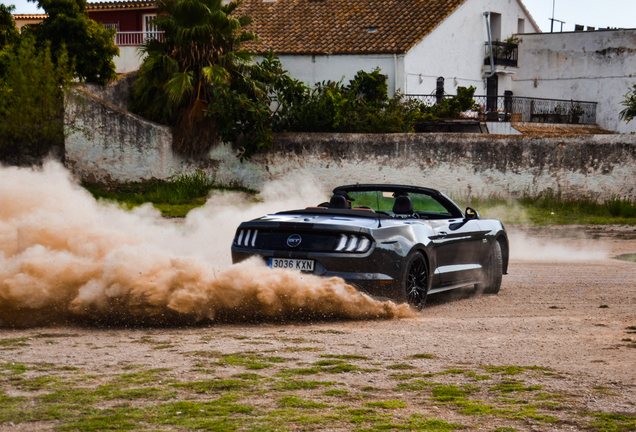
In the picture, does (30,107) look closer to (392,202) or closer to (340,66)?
(340,66)

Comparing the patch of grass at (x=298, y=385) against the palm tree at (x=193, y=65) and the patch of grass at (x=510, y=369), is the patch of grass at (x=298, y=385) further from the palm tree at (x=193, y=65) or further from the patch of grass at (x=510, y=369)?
the palm tree at (x=193, y=65)

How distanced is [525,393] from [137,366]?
2.63 meters

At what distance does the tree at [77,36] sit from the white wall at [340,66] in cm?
765

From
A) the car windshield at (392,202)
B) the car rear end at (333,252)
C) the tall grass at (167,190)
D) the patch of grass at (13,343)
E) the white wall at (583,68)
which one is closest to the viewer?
the patch of grass at (13,343)

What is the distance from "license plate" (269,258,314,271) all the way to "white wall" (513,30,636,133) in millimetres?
38306

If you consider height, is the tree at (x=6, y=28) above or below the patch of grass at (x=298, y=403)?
above

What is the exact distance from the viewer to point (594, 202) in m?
23.3

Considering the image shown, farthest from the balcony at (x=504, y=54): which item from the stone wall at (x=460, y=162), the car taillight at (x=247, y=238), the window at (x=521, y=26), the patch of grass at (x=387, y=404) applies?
the patch of grass at (x=387, y=404)

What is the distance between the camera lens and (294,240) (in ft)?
27.9

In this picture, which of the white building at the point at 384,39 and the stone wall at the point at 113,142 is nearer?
→ the stone wall at the point at 113,142

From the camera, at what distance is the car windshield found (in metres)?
9.99

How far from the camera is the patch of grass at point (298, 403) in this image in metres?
5.14

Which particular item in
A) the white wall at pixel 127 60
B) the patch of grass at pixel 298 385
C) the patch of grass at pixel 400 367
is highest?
the white wall at pixel 127 60

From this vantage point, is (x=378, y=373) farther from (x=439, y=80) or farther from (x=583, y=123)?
(x=583, y=123)
